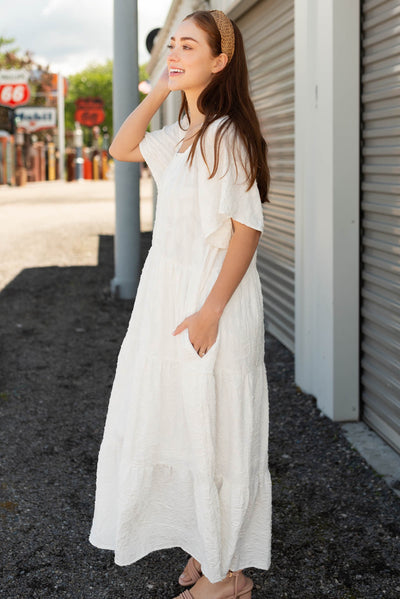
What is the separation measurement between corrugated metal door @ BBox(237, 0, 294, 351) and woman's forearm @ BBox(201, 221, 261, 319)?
367cm

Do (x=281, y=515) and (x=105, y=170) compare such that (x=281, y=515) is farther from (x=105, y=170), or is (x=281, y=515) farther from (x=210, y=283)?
(x=105, y=170)

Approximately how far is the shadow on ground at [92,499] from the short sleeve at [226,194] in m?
1.38

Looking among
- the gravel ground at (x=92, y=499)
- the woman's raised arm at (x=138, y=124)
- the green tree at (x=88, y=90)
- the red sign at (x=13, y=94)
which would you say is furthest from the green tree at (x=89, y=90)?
the woman's raised arm at (x=138, y=124)

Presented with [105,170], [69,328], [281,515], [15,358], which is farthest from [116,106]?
[105,170]

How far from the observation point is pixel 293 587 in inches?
117

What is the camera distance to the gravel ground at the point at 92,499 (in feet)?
9.84

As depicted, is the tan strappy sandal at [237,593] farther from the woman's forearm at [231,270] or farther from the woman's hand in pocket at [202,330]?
the woman's forearm at [231,270]

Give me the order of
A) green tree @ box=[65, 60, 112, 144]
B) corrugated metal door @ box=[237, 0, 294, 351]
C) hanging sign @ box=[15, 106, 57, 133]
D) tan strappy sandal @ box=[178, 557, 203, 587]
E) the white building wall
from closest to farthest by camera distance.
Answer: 1. tan strappy sandal @ box=[178, 557, 203, 587]
2. the white building wall
3. corrugated metal door @ box=[237, 0, 294, 351]
4. hanging sign @ box=[15, 106, 57, 133]
5. green tree @ box=[65, 60, 112, 144]

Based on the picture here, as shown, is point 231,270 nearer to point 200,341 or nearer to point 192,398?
point 200,341

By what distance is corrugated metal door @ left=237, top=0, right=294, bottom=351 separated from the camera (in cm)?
595

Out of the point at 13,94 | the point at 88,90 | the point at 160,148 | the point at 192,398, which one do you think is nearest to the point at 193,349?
the point at 192,398

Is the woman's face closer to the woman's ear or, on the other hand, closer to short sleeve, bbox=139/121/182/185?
the woman's ear

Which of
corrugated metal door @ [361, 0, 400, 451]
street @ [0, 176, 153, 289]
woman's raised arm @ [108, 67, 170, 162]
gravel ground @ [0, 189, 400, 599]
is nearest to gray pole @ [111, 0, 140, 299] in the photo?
street @ [0, 176, 153, 289]

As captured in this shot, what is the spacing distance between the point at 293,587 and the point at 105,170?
2265 inches
